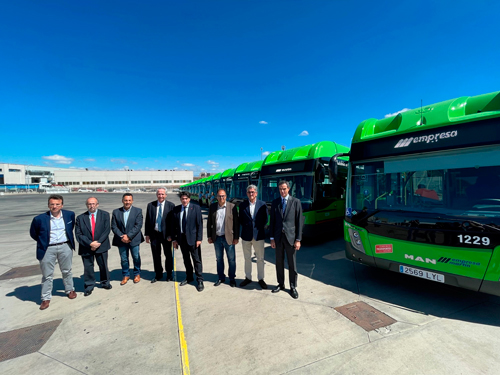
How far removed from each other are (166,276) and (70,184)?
430 feet

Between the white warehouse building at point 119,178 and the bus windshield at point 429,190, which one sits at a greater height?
the white warehouse building at point 119,178

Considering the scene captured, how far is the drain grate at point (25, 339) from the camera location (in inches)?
114

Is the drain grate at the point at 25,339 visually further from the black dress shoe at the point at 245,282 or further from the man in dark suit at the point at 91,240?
the black dress shoe at the point at 245,282

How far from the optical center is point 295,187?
24.1 feet

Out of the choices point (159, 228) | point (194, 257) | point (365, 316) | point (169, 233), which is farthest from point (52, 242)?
point (365, 316)

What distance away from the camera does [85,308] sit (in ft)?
12.9

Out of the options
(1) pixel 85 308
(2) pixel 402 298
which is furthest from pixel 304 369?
(1) pixel 85 308

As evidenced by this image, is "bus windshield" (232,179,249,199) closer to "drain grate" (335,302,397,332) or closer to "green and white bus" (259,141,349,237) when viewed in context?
"green and white bus" (259,141,349,237)

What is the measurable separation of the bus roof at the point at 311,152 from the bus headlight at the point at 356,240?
304 centimetres

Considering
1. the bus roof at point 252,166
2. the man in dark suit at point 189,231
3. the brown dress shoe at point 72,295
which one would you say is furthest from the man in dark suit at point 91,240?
the bus roof at point 252,166

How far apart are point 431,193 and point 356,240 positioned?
143 cm

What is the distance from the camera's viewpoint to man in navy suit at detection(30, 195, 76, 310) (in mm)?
3924

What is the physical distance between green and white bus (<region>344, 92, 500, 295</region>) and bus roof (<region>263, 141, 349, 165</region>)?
240cm

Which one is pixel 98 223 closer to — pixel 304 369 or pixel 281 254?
pixel 281 254
